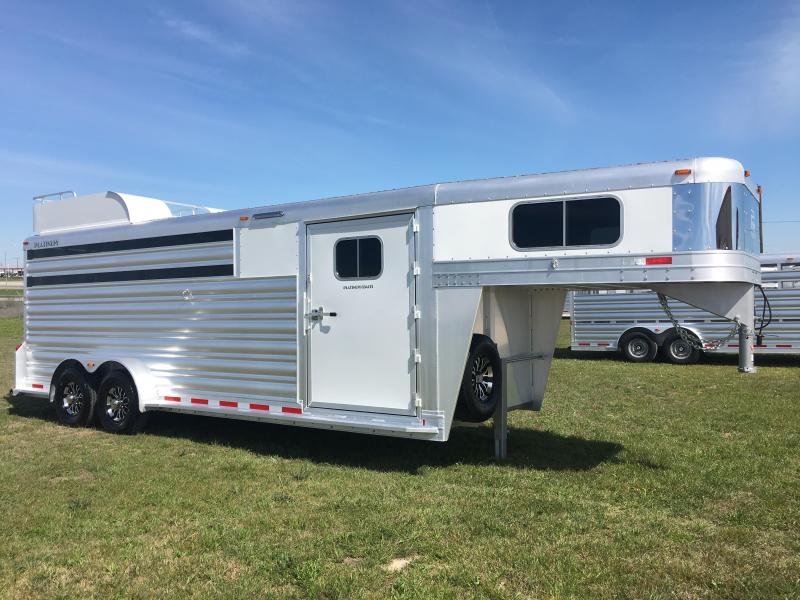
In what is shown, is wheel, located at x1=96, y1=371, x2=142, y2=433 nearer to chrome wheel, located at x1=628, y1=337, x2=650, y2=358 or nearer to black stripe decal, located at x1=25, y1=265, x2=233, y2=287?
black stripe decal, located at x1=25, y1=265, x2=233, y2=287

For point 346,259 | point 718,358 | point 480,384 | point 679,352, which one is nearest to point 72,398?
point 346,259

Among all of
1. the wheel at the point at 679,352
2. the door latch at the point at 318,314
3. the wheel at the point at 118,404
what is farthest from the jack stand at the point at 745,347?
the wheel at the point at 679,352

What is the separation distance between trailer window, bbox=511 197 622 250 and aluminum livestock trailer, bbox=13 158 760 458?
0.01m

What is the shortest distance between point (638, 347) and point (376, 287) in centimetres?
1224

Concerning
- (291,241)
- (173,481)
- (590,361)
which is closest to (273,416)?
(173,481)

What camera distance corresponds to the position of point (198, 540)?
183 inches

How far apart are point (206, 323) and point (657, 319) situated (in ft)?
40.2

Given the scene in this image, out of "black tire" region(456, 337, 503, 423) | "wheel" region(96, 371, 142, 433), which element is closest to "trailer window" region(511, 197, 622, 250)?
"black tire" region(456, 337, 503, 423)

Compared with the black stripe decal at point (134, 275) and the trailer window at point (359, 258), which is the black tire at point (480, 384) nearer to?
the trailer window at point (359, 258)

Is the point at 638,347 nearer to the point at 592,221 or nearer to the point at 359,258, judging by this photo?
the point at 359,258

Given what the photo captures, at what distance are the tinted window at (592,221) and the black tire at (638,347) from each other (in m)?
12.2

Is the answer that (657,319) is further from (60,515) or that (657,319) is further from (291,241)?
(60,515)

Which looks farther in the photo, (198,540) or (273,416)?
(273,416)

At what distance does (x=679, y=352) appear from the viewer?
54.3ft
